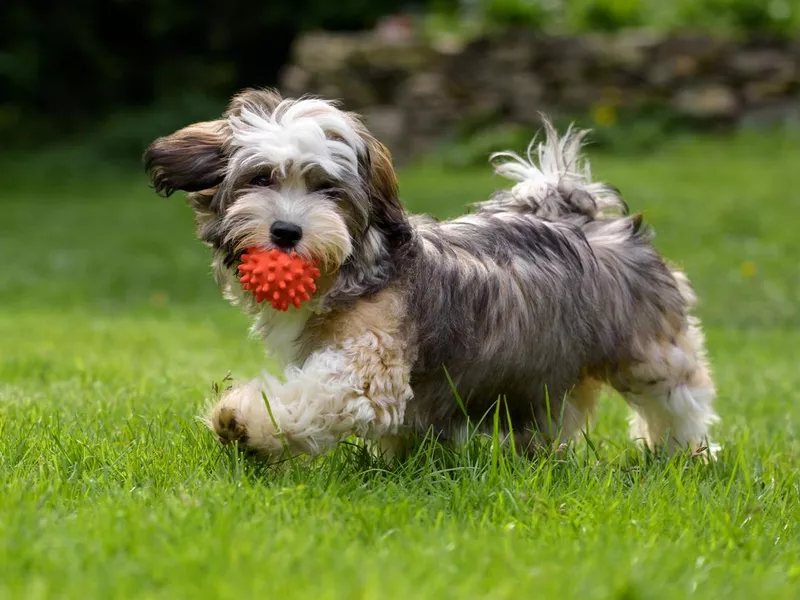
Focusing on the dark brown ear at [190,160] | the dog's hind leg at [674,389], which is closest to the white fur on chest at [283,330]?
the dark brown ear at [190,160]

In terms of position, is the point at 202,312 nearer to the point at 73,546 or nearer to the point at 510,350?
the point at 510,350

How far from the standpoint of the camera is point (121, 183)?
18141 mm

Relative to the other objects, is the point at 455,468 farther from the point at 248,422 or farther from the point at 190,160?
the point at 190,160

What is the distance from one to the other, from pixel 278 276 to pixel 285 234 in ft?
0.46

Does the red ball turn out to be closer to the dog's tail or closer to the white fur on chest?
the white fur on chest

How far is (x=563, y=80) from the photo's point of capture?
15594mm

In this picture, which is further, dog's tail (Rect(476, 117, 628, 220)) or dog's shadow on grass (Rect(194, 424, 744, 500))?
dog's tail (Rect(476, 117, 628, 220))

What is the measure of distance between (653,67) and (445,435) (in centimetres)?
1251

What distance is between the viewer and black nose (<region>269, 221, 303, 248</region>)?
3461 millimetres

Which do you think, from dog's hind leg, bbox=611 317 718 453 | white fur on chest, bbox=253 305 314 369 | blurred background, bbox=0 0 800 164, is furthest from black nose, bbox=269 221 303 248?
blurred background, bbox=0 0 800 164

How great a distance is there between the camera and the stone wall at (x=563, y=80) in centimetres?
1542

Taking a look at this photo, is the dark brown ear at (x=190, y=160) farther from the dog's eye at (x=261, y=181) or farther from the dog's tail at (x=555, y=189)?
the dog's tail at (x=555, y=189)

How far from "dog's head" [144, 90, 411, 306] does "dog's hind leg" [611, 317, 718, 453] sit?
1312 millimetres

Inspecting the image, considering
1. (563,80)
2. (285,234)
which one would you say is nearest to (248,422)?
(285,234)
